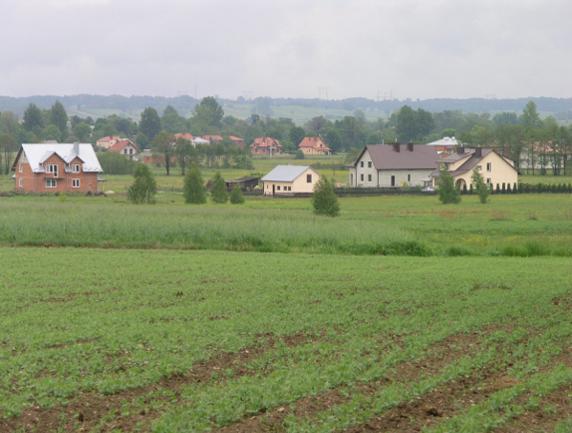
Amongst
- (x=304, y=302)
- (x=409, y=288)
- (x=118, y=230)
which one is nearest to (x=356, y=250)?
(x=118, y=230)

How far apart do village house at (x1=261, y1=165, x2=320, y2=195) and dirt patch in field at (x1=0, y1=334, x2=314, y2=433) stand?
8087 cm

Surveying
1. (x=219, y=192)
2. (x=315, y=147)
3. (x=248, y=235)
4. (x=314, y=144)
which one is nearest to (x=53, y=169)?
(x=219, y=192)

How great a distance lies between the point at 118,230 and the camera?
35.6 m

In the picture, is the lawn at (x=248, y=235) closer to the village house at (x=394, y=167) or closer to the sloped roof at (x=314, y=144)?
the village house at (x=394, y=167)

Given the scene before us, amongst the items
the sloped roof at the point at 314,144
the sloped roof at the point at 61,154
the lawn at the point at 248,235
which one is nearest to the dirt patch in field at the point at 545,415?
the lawn at the point at 248,235

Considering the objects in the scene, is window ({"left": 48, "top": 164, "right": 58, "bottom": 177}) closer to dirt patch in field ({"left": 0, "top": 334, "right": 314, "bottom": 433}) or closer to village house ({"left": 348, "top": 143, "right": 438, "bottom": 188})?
village house ({"left": 348, "top": 143, "right": 438, "bottom": 188})

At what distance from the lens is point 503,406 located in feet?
39.3

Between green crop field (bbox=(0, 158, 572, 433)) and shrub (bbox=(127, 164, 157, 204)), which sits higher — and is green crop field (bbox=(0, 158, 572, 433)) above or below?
below

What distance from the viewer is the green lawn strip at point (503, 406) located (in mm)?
11148

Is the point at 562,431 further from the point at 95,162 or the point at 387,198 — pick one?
Answer: the point at 95,162

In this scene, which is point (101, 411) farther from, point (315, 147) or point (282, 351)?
point (315, 147)

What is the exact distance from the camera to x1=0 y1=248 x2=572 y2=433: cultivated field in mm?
11484

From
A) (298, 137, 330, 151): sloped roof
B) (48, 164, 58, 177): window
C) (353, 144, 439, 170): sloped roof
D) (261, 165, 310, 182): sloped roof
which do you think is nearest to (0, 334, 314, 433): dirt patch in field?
(48, 164, 58, 177): window

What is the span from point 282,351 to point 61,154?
3186 inches
